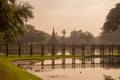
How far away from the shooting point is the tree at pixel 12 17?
23.7 m

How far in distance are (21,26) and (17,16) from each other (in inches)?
37.6

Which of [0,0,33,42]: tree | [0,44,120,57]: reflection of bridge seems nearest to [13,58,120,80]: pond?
[0,0,33,42]: tree

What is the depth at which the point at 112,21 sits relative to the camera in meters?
102

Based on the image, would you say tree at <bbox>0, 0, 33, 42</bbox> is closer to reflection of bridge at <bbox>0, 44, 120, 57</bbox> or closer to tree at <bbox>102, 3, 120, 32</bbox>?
reflection of bridge at <bbox>0, 44, 120, 57</bbox>

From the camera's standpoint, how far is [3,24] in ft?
79.6

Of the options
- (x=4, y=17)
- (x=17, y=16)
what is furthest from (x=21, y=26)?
(x=4, y=17)

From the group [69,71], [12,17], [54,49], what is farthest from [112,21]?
[12,17]

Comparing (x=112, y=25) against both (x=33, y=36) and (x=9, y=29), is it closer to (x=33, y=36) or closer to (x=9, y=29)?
(x=33, y=36)

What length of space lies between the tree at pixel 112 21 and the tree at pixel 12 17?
71.4 metres

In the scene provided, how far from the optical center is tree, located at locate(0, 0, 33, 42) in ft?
77.8

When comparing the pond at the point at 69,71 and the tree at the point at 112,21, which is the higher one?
the tree at the point at 112,21

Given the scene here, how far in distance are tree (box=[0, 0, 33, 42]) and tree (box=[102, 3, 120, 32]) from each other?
71.4 metres

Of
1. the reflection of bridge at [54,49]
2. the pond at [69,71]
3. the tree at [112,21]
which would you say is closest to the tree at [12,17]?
the pond at [69,71]

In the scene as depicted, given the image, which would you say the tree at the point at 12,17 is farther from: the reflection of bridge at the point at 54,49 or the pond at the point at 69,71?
the reflection of bridge at the point at 54,49
